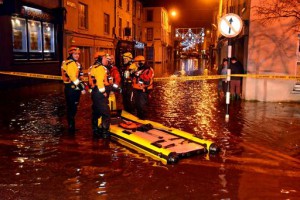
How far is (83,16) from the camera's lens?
80.8 ft

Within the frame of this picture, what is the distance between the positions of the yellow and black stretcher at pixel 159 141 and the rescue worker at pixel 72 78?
39.9 inches

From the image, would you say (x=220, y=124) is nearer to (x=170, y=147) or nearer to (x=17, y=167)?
(x=170, y=147)

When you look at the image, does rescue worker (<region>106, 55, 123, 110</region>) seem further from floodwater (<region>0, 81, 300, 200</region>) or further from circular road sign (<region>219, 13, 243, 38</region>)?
circular road sign (<region>219, 13, 243, 38</region>)

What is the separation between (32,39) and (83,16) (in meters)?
6.61

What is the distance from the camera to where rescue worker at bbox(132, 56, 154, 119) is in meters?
8.69

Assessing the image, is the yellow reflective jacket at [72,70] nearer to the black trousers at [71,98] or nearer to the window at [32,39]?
the black trousers at [71,98]

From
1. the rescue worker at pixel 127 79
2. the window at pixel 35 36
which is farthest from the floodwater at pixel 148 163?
the window at pixel 35 36

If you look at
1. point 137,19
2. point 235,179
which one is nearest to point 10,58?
point 235,179

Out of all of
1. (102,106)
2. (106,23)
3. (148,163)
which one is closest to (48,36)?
(106,23)

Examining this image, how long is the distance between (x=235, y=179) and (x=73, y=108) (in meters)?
4.24

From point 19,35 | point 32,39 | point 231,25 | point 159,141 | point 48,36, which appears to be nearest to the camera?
point 159,141

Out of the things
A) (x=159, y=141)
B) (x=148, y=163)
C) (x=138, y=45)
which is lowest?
(x=148, y=163)

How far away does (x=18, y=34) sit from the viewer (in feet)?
56.9

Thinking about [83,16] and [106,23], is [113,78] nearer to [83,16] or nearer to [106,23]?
[83,16]
